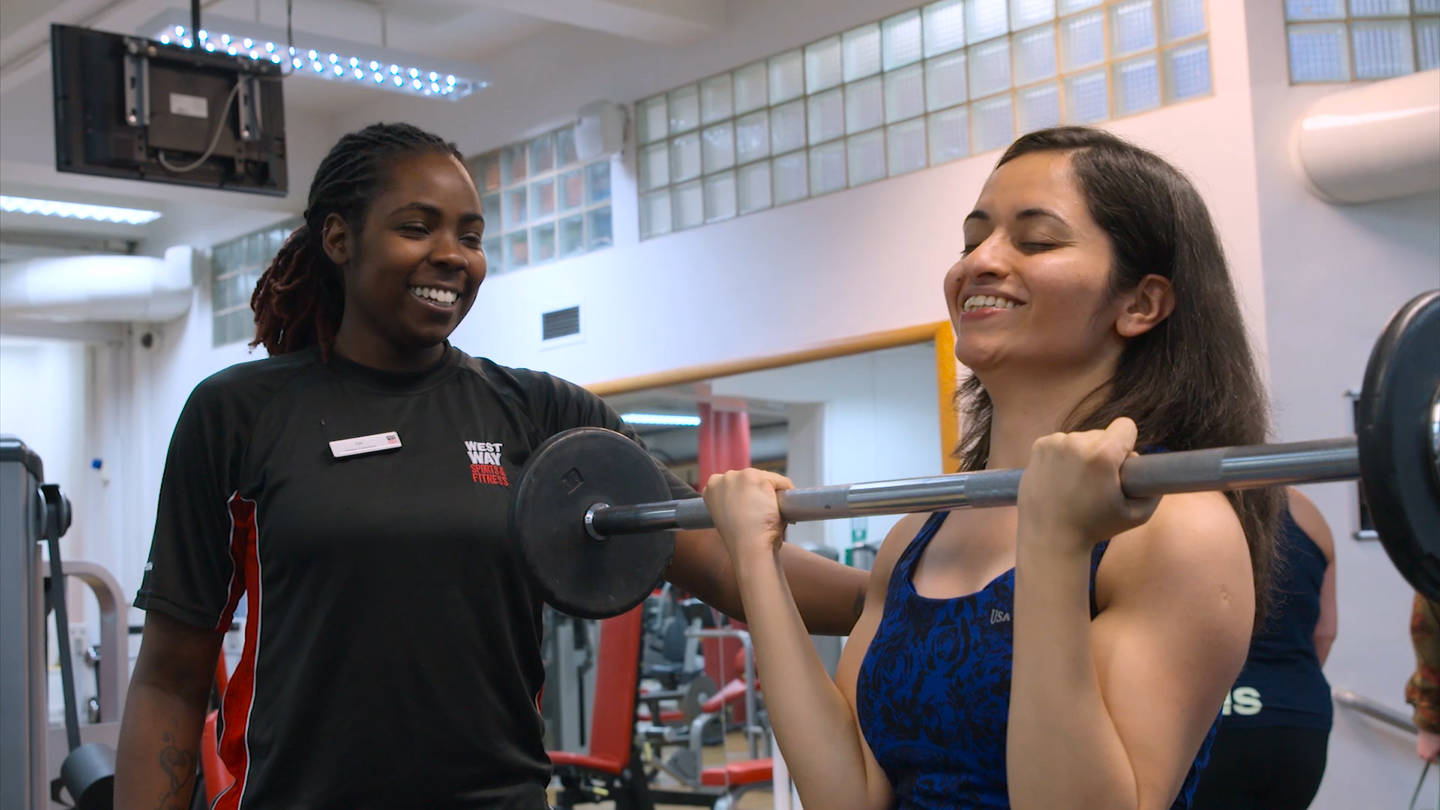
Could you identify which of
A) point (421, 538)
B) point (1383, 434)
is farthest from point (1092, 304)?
point (421, 538)

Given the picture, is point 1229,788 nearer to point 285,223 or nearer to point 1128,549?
point 1128,549

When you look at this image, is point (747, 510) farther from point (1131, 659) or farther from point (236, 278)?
point (236, 278)

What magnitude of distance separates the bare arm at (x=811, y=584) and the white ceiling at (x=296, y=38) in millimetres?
4165

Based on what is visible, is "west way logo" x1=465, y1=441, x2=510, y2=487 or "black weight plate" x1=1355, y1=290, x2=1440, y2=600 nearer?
"black weight plate" x1=1355, y1=290, x2=1440, y2=600

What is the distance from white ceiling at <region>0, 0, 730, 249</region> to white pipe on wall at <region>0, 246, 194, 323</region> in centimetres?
31

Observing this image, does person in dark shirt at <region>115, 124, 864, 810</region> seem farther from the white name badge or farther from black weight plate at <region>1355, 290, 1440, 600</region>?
black weight plate at <region>1355, 290, 1440, 600</region>

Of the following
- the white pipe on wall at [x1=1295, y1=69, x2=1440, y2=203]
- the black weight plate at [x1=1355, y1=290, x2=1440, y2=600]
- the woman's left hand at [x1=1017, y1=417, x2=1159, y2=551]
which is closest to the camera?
the black weight plate at [x1=1355, y1=290, x2=1440, y2=600]

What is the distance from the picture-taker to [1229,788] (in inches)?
102

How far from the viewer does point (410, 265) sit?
165 cm

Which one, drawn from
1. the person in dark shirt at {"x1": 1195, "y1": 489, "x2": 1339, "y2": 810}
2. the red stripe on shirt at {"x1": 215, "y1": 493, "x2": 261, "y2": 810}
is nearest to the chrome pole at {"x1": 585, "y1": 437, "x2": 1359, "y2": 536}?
the red stripe on shirt at {"x1": 215, "y1": 493, "x2": 261, "y2": 810}

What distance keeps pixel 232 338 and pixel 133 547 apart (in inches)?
79.0

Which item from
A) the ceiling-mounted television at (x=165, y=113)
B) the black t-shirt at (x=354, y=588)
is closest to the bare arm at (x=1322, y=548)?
the black t-shirt at (x=354, y=588)

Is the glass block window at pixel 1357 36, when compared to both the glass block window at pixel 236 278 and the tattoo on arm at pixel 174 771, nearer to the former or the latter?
the tattoo on arm at pixel 174 771

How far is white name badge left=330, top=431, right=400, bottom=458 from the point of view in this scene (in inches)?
62.6
